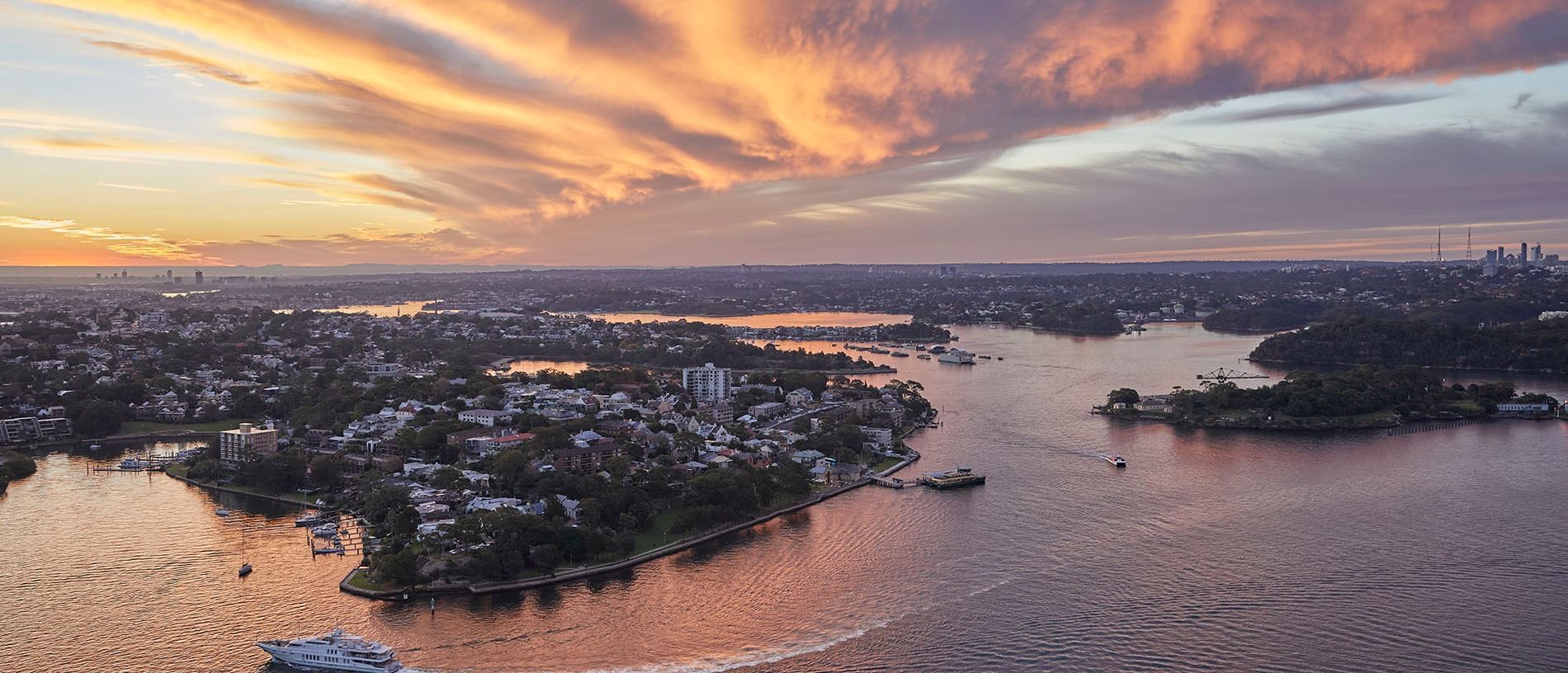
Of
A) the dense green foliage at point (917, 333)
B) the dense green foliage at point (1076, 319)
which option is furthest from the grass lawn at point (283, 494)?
the dense green foliage at point (1076, 319)

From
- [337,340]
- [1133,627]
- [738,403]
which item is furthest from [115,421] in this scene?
[1133,627]

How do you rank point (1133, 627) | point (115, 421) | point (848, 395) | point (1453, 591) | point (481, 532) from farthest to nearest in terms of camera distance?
point (848, 395)
point (115, 421)
point (481, 532)
point (1453, 591)
point (1133, 627)

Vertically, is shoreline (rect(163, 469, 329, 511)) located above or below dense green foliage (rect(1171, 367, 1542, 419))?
below

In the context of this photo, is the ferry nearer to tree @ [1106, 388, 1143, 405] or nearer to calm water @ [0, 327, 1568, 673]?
calm water @ [0, 327, 1568, 673]

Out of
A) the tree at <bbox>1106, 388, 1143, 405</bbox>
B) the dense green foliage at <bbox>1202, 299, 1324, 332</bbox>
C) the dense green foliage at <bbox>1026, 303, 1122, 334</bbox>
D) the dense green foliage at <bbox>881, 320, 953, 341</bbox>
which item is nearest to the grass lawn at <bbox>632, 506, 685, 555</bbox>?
the tree at <bbox>1106, 388, 1143, 405</bbox>

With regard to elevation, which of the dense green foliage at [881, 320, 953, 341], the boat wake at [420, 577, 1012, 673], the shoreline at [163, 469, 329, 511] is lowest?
the boat wake at [420, 577, 1012, 673]

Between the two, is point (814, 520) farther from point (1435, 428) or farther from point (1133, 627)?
point (1435, 428)
